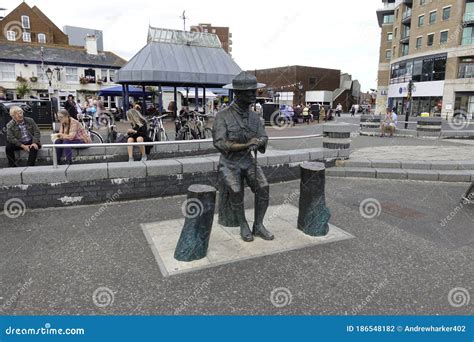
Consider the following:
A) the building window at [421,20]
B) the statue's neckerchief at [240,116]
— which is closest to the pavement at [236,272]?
the statue's neckerchief at [240,116]

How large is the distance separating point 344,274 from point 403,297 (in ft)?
1.93

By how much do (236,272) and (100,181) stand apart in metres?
3.29

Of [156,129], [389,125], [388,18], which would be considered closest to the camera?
[156,129]

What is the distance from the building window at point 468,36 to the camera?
35.3m

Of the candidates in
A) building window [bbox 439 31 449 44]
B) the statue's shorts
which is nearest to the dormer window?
building window [bbox 439 31 449 44]

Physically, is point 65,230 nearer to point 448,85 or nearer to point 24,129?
point 24,129

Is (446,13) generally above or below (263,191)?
above

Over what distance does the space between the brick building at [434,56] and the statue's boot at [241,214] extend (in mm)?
31111

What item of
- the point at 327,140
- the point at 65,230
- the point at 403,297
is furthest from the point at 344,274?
the point at 327,140

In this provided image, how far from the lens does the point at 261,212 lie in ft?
14.4

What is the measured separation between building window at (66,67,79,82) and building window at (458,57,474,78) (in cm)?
4246

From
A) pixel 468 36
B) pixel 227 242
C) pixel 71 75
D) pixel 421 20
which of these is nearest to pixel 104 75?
pixel 71 75

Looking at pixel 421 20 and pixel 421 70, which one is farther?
pixel 421 20

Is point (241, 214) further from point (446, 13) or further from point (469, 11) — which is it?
point (446, 13)
